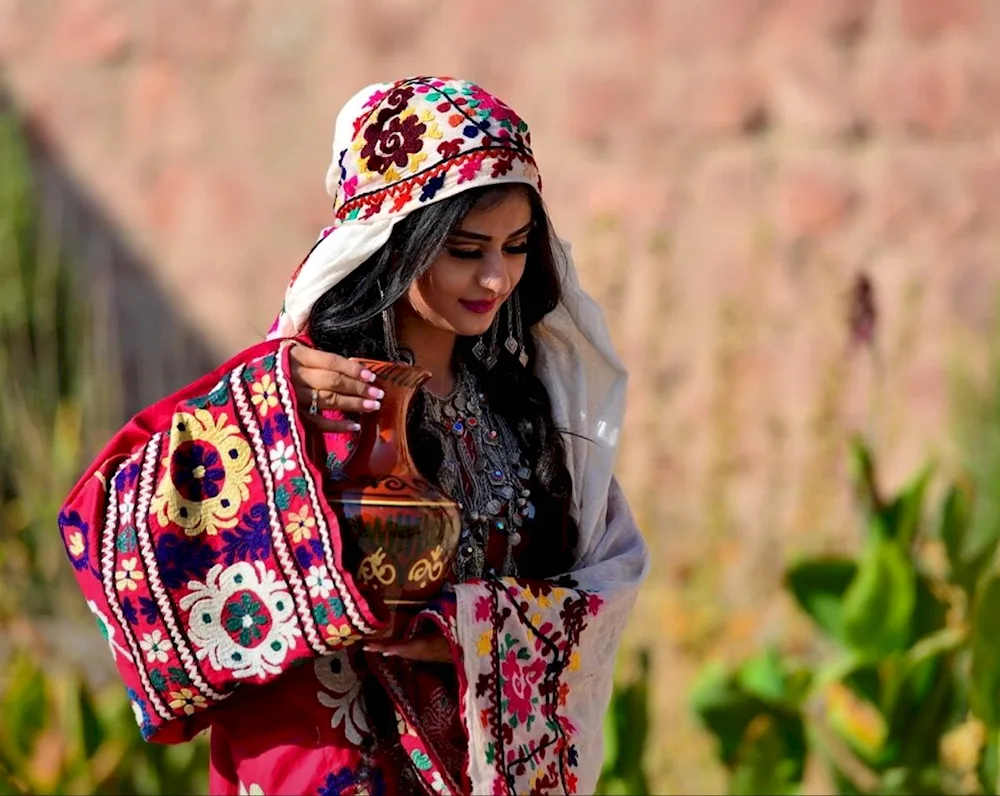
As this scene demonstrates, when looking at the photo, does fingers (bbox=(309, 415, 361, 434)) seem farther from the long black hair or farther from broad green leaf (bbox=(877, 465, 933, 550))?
broad green leaf (bbox=(877, 465, 933, 550))

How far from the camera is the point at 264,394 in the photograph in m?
1.82

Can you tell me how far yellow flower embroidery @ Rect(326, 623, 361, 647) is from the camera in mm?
1752

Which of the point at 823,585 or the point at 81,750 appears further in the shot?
the point at 823,585

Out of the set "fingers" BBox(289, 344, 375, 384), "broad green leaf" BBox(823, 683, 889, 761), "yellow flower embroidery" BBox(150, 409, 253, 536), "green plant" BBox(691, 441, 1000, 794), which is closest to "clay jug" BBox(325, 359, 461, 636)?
"fingers" BBox(289, 344, 375, 384)

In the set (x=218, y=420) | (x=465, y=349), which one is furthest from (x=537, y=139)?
(x=218, y=420)

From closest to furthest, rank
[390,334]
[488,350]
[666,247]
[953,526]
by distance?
1. [390,334]
2. [488,350]
3. [953,526]
4. [666,247]

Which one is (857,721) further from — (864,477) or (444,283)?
(444,283)

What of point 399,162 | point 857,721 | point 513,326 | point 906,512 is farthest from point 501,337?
point 857,721

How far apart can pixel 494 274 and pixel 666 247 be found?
8.30 ft

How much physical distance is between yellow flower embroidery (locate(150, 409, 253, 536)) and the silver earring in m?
0.41

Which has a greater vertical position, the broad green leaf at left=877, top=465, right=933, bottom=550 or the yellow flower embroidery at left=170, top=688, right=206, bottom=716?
the yellow flower embroidery at left=170, top=688, right=206, bottom=716

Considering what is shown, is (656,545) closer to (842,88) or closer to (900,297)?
(900,297)

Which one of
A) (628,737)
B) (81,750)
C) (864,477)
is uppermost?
(864,477)

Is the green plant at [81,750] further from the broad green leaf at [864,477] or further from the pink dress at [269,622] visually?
the broad green leaf at [864,477]
